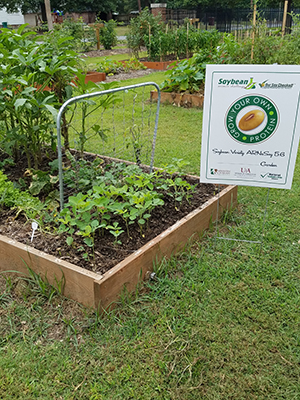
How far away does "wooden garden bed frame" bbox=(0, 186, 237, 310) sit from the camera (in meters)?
2.30

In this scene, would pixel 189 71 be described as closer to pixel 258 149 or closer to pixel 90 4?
pixel 258 149

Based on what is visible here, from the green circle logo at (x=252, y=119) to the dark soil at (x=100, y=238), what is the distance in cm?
71

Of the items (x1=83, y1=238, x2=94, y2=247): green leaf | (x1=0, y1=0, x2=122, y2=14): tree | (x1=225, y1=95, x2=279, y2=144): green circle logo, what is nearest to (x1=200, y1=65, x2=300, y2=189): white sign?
(x1=225, y1=95, x2=279, y2=144): green circle logo

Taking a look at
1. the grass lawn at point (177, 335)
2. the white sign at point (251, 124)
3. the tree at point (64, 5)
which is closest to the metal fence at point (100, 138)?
the white sign at point (251, 124)

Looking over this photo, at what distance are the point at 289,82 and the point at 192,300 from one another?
1624 millimetres

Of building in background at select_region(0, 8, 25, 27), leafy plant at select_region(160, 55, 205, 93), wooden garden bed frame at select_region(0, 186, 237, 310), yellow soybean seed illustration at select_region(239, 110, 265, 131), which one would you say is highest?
building in background at select_region(0, 8, 25, 27)

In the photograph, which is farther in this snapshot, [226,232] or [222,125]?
[226,232]

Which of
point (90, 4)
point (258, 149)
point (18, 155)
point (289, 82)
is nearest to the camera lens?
point (289, 82)

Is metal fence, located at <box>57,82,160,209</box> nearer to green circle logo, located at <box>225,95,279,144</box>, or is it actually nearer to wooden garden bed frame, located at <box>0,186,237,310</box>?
wooden garden bed frame, located at <box>0,186,237,310</box>

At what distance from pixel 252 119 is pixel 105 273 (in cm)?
151

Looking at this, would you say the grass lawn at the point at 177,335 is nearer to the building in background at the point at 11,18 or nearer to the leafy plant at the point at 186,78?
the leafy plant at the point at 186,78

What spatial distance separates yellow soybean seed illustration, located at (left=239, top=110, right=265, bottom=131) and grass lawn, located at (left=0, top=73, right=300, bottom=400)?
0.94 m

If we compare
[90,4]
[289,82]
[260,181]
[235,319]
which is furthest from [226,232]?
[90,4]

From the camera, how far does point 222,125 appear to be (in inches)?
112
